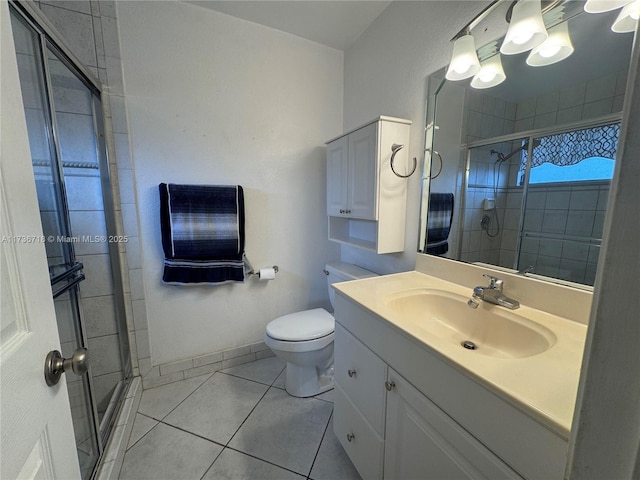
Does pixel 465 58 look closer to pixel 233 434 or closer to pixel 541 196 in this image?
pixel 541 196

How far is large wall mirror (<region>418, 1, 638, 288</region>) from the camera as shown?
31.0 inches

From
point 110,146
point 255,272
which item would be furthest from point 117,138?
point 255,272

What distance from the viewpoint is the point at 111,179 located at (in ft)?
4.94

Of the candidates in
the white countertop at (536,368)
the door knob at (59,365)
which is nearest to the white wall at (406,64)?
Answer: the white countertop at (536,368)

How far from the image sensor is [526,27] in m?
0.88

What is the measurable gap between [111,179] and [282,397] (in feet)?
5.44

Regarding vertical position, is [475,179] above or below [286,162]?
below

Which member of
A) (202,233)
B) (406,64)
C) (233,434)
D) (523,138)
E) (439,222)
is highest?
Answer: (406,64)

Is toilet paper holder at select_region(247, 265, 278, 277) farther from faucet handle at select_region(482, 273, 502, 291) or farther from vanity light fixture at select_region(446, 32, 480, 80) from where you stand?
vanity light fixture at select_region(446, 32, 480, 80)

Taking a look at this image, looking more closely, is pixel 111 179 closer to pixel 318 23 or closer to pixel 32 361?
pixel 32 361

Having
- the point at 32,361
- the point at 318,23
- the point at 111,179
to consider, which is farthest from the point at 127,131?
the point at 32,361

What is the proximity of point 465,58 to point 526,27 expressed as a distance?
220 millimetres

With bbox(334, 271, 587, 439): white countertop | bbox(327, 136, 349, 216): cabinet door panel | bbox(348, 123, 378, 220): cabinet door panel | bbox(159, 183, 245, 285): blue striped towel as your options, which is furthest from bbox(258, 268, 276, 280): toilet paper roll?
bbox(334, 271, 587, 439): white countertop

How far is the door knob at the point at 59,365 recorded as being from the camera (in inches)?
19.0
